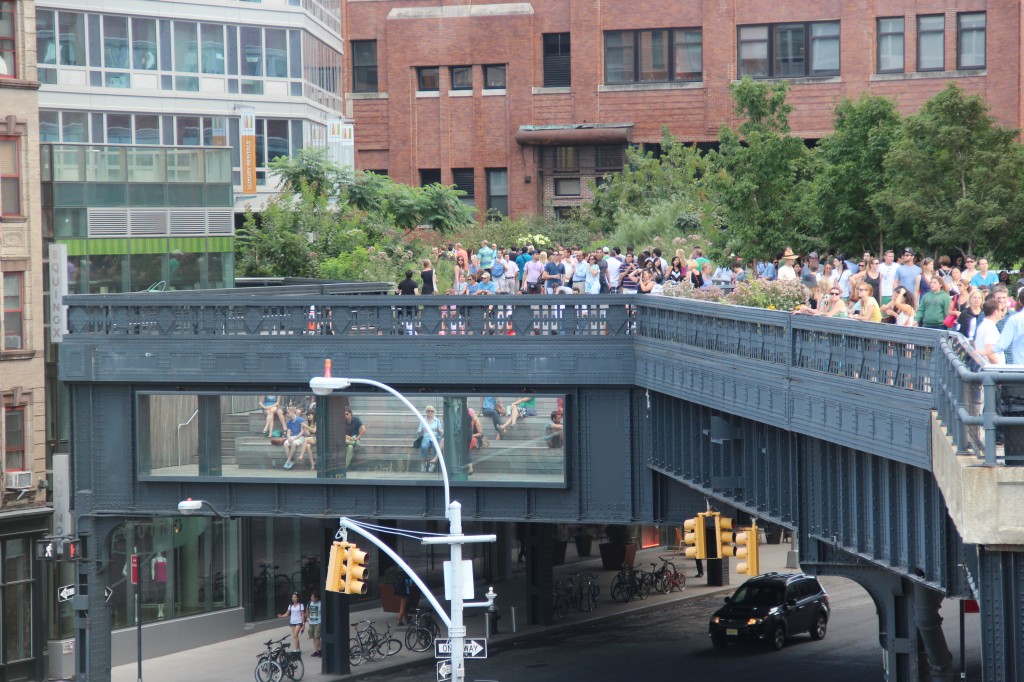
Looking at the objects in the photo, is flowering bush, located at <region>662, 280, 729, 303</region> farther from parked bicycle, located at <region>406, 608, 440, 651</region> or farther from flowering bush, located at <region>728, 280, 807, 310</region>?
parked bicycle, located at <region>406, 608, 440, 651</region>

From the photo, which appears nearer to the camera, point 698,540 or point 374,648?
point 698,540

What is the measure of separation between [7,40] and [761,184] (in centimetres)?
2045

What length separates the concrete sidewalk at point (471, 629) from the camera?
3984 cm

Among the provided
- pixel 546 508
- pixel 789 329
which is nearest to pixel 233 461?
pixel 546 508

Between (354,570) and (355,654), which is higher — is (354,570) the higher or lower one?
the higher one

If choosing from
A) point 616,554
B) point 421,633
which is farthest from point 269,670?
point 616,554

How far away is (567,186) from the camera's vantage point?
74.7 meters

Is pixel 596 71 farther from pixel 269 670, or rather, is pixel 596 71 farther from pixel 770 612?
pixel 269 670

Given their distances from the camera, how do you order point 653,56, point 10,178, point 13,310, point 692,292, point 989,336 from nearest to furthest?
point 989,336 < point 692,292 < point 13,310 < point 10,178 < point 653,56

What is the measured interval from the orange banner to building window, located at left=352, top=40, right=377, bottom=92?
23853 millimetres

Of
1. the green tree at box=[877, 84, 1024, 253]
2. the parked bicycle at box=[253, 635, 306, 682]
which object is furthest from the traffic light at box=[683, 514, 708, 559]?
the parked bicycle at box=[253, 635, 306, 682]

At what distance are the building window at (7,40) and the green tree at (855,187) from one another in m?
21.4

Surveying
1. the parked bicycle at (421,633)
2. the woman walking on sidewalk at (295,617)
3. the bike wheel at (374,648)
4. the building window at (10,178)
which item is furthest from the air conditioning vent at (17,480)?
the parked bicycle at (421,633)

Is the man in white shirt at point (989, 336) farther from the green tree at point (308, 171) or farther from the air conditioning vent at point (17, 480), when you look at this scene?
the green tree at point (308, 171)
